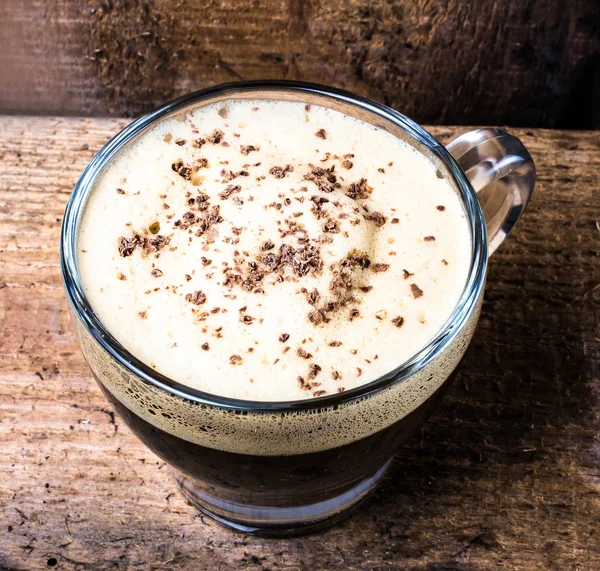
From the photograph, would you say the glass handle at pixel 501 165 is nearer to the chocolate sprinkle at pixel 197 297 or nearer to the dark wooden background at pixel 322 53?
the chocolate sprinkle at pixel 197 297

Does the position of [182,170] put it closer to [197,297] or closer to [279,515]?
[197,297]

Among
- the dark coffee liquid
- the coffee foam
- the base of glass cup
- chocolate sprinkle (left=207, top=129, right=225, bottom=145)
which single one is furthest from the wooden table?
chocolate sprinkle (left=207, top=129, right=225, bottom=145)

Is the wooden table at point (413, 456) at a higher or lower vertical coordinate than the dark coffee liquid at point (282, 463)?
lower

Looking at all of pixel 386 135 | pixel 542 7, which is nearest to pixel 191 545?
pixel 386 135

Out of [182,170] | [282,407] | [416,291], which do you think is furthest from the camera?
[182,170]

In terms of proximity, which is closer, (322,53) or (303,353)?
(303,353)

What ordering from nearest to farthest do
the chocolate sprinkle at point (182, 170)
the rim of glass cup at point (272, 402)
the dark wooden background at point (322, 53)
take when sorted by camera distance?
1. the rim of glass cup at point (272, 402)
2. the chocolate sprinkle at point (182, 170)
3. the dark wooden background at point (322, 53)

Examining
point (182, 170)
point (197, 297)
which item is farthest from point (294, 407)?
point (182, 170)

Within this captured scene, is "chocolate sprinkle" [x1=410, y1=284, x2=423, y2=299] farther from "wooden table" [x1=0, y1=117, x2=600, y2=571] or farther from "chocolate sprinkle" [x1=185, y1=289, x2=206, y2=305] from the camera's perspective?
"wooden table" [x1=0, y1=117, x2=600, y2=571]

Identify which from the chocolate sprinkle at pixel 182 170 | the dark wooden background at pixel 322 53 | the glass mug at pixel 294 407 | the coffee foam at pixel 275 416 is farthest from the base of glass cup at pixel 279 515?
the dark wooden background at pixel 322 53
